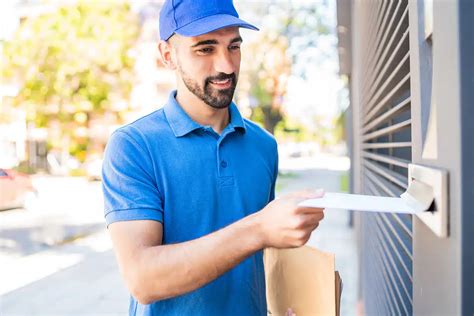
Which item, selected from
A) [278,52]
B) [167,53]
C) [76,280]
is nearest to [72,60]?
[278,52]

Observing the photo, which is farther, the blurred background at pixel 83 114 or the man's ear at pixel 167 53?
the blurred background at pixel 83 114

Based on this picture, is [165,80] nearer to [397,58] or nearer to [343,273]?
[343,273]

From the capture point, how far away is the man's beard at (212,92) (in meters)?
2.00

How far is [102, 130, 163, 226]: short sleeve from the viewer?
1.67 meters

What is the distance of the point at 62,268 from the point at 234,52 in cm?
721

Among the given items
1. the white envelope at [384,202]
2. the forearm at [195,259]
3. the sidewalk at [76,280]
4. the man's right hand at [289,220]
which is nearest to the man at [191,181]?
the forearm at [195,259]

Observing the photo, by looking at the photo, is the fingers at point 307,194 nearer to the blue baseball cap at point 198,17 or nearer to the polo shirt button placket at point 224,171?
the polo shirt button placket at point 224,171

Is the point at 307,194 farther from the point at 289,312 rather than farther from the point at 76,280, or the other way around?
the point at 76,280

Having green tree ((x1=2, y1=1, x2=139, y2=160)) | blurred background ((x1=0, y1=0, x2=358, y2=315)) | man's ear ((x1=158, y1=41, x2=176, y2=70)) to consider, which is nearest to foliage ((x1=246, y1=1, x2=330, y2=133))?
blurred background ((x1=0, y1=0, x2=358, y2=315))

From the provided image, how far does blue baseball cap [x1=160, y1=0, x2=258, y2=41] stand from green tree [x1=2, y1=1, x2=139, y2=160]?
24.1 m

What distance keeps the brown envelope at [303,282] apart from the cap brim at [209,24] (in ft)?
2.56

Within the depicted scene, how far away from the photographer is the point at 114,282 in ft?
24.8

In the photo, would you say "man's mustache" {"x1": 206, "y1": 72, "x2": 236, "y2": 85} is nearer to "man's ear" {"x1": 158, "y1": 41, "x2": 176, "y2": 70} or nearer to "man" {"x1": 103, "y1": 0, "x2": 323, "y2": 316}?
"man" {"x1": 103, "y1": 0, "x2": 323, "y2": 316}

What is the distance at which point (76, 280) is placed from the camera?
7.62m
